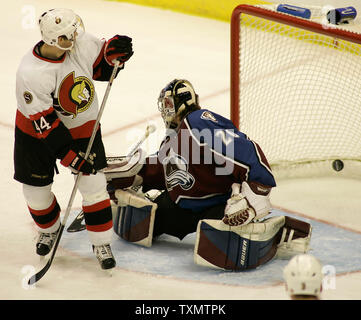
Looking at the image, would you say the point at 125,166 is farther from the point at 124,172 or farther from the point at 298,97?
the point at 298,97

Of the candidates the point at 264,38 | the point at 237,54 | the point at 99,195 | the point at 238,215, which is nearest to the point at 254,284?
the point at 238,215

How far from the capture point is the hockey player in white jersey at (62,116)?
3.21m

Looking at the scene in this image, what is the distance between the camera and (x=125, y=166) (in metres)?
3.79

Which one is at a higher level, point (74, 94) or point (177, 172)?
point (74, 94)

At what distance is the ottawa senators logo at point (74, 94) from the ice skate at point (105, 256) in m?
0.52

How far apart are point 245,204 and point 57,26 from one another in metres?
0.93

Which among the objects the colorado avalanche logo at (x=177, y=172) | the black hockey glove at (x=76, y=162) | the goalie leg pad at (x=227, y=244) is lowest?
the goalie leg pad at (x=227, y=244)

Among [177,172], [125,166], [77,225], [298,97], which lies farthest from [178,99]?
[298,97]

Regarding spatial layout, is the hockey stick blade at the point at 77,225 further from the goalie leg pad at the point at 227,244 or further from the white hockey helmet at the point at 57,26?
the white hockey helmet at the point at 57,26

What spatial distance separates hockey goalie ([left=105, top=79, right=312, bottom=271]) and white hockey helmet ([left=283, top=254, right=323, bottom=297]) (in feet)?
3.91

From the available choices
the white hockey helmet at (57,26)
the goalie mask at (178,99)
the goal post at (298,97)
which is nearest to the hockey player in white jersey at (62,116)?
the white hockey helmet at (57,26)

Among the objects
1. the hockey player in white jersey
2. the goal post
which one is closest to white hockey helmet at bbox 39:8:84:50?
the hockey player in white jersey

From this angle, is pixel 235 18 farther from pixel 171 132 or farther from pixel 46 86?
pixel 46 86

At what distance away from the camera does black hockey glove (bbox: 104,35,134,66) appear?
337 centimetres
